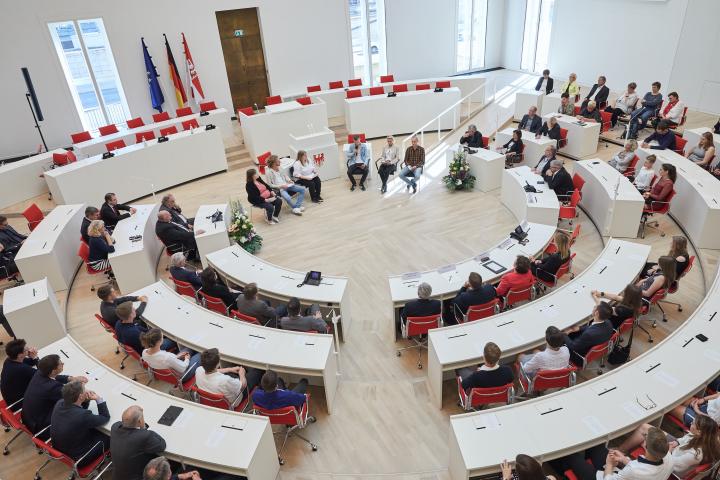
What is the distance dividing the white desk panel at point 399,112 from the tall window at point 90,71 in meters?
6.94

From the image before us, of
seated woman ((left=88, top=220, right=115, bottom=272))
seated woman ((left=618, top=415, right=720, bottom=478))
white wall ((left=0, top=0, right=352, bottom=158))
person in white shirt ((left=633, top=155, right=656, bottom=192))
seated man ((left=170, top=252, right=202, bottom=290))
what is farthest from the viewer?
white wall ((left=0, top=0, right=352, bottom=158))

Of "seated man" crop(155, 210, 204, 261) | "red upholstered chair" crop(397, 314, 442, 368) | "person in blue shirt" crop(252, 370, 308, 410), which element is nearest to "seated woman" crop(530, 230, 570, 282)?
"red upholstered chair" crop(397, 314, 442, 368)

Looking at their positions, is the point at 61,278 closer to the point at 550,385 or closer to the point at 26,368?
the point at 26,368

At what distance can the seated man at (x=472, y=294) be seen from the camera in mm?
6090

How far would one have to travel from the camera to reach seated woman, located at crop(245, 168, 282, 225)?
32.3 feet

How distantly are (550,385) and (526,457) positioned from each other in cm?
166

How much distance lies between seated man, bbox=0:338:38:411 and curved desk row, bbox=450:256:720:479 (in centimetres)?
451

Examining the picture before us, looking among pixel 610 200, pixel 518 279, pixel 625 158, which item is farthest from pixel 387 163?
pixel 518 279

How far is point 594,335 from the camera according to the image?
5293 mm

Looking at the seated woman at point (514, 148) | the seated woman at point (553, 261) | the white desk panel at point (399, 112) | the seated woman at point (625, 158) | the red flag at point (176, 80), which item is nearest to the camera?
the seated woman at point (553, 261)

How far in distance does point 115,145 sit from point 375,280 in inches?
301

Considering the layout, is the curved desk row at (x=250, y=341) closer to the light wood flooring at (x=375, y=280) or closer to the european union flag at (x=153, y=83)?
the light wood flooring at (x=375, y=280)

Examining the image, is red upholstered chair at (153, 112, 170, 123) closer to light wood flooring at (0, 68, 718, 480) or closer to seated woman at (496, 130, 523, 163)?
light wood flooring at (0, 68, 718, 480)

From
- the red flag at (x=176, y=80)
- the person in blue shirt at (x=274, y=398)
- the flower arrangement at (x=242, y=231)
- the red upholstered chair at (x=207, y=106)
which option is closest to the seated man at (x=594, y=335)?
the person in blue shirt at (x=274, y=398)
